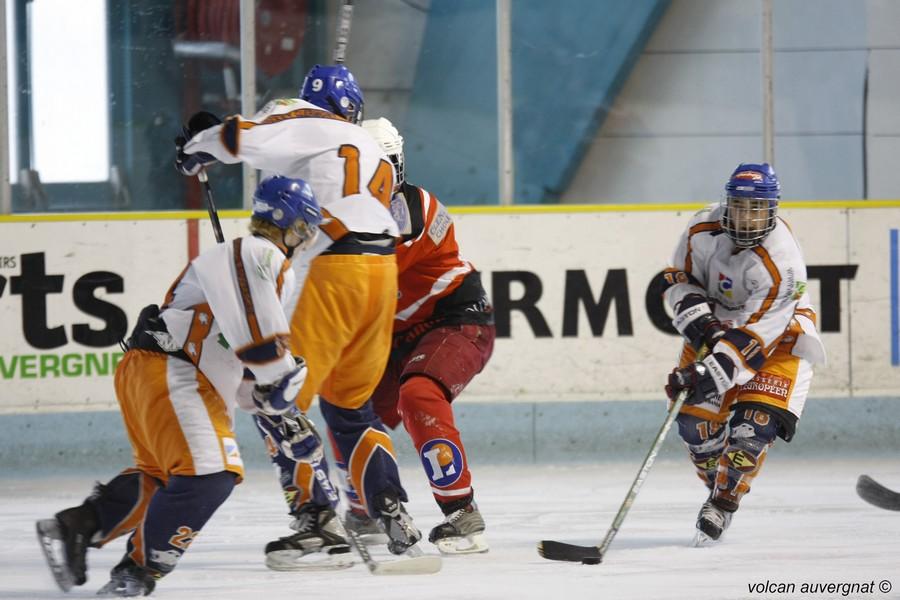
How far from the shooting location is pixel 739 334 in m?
3.61

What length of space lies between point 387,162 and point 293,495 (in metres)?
0.85

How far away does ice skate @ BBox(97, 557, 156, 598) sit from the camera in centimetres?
278

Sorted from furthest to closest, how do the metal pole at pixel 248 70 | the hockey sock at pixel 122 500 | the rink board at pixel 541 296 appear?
the metal pole at pixel 248 70 < the rink board at pixel 541 296 < the hockey sock at pixel 122 500

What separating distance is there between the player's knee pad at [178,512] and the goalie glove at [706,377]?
1.37 m

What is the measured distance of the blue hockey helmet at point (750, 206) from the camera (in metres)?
3.59

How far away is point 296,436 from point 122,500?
398 millimetres

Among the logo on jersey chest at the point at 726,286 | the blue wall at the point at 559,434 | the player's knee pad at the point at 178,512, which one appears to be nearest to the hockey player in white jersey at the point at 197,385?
the player's knee pad at the point at 178,512

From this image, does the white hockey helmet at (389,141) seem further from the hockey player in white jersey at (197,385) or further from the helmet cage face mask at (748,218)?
the helmet cage face mask at (748,218)

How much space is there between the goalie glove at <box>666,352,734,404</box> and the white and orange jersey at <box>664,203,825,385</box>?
0.02 metres

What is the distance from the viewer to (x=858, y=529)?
382 centimetres

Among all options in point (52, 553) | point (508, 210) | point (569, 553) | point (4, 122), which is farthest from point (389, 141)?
point (4, 122)

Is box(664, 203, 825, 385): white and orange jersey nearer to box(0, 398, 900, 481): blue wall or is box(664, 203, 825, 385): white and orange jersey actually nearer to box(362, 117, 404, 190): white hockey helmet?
box(362, 117, 404, 190): white hockey helmet

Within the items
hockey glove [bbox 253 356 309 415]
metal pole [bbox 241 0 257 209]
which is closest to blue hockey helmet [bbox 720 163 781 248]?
hockey glove [bbox 253 356 309 415]

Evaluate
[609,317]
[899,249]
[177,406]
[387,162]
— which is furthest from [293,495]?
[899,249]
